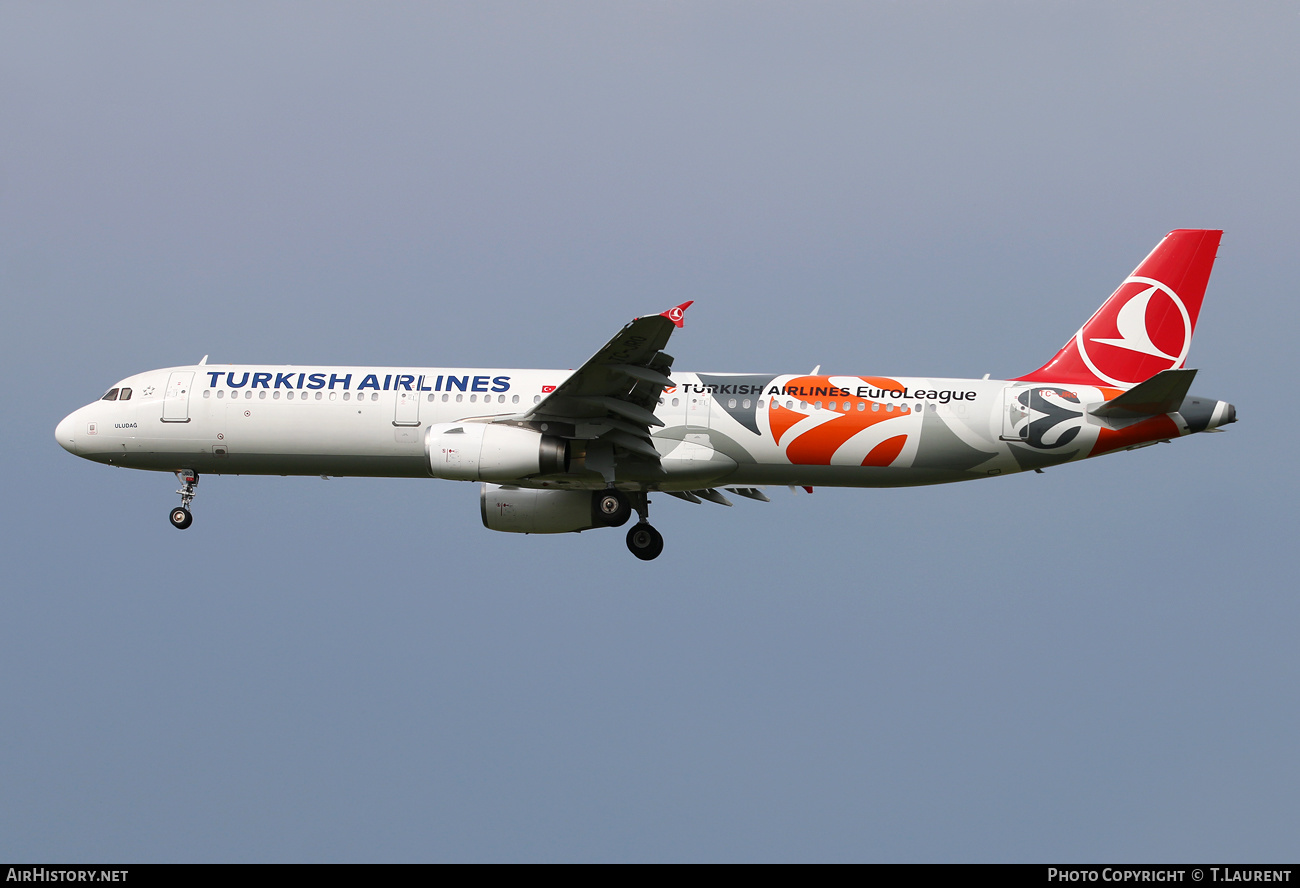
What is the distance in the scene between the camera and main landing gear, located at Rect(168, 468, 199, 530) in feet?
120

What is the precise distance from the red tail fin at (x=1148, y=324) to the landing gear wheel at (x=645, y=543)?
9783 millimetres

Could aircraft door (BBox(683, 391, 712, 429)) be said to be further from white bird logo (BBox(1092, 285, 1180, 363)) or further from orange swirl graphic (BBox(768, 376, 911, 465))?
white bird logo (BBox(1092, 285, 1180, 363))

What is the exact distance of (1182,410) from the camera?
107ft

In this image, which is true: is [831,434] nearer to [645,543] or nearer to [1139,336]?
[645,543]

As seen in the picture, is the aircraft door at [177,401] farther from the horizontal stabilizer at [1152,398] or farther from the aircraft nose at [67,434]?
the horizontal stabilizer at [1152,398]

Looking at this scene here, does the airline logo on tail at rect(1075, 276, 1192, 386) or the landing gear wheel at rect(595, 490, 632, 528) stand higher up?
the airline logo on tail at rect(1075, 276, 1192, 386)

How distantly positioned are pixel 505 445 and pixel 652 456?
3.57m

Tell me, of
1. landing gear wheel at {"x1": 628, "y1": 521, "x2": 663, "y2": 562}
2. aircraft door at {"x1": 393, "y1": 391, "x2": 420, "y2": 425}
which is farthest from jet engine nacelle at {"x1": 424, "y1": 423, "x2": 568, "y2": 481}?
landing gear wheel at {"x1": 628, "y1": 521, "x2": 663, "y2": 562}

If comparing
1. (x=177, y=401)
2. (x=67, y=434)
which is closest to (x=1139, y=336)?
→ (x=177, y=401)

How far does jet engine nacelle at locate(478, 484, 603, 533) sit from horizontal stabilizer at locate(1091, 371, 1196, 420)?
12848 millimetres

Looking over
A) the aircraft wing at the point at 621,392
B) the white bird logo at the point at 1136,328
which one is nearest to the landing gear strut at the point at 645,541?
the aircraft wing at the point at 621,392

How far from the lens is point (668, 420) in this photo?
34.1 metres

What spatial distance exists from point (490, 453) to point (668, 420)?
446cm
